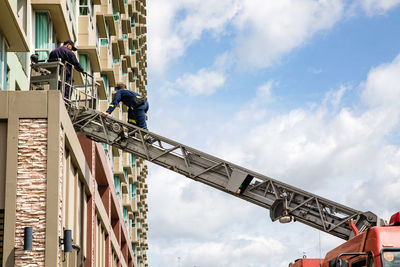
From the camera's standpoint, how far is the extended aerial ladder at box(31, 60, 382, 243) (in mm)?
18875

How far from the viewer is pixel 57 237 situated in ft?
46.6

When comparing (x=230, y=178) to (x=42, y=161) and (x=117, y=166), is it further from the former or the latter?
(x=117, y=166)

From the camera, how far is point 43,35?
79.7ft

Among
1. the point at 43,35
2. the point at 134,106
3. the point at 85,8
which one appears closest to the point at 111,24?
the point at 85,8

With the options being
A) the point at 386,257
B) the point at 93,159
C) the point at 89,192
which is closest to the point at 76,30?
the point at 93,159

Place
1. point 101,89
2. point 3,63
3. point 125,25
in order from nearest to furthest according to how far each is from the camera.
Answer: point 3,63 → point 101,89 → point 125,25

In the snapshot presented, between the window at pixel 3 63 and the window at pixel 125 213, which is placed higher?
the window at pixel 125 213

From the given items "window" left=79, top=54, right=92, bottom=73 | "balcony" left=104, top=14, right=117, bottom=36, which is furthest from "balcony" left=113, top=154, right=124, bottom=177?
"window" left=79, top=54, right=92, bottom=73

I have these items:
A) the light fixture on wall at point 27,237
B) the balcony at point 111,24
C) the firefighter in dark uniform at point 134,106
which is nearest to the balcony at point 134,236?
the balcony at point 111,24

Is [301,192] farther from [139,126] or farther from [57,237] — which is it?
Result: [57,237]

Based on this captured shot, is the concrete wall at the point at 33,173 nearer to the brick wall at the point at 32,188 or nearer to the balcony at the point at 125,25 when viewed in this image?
the brick wall at the point at 32,188

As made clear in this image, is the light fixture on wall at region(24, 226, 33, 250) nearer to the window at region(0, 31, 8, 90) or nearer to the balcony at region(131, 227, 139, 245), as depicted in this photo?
the window at region(0, 31, 8, 90)

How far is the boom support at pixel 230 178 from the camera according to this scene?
743 inches

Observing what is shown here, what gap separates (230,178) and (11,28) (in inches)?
284
